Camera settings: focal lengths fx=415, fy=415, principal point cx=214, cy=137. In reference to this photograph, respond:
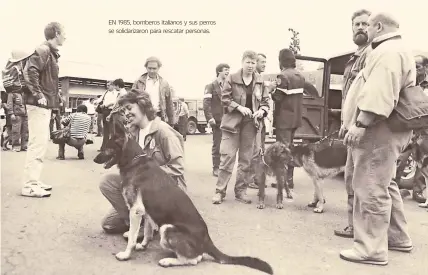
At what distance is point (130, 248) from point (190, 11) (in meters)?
2.25

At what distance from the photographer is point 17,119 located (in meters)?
8.54

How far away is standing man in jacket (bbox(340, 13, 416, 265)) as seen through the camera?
2691 millimetres

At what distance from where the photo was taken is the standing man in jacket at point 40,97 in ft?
14.2

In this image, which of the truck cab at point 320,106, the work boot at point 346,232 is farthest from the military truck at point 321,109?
the work boot at point 346,232

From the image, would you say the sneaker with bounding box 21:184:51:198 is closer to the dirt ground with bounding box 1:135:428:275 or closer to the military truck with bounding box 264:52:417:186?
the dirt ground with bounding box 1:135:428:275

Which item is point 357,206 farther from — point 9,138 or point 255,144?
point 9,138

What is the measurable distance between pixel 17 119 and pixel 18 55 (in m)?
4.86

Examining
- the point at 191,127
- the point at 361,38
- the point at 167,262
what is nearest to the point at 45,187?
the point at 167,262

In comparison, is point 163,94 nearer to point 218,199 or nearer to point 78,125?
point 218,199

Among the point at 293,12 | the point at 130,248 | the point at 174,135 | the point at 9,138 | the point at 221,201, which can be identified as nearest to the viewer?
the point at 130,248

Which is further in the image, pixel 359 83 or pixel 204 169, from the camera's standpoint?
pixel 204 169

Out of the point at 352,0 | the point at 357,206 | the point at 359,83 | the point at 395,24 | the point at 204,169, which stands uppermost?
the point at 352,0

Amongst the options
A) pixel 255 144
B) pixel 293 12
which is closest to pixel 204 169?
pixel 255 144

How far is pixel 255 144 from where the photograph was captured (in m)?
4.98
